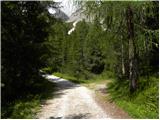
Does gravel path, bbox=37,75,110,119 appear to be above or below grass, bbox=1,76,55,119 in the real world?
below

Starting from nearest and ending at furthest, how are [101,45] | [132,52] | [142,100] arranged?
[142,100]
[132,52]
[101,45]

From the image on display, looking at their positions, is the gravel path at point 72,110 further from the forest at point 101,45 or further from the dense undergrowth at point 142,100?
the dense undergrowth at point 142,100

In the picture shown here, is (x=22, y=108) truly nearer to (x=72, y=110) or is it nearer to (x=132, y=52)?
(x=72, y=110)

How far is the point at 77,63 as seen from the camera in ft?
172

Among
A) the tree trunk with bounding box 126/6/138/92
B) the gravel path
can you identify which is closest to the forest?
the tree trunk with bounding box 126/6/138/92

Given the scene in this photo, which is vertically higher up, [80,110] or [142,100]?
[142,100]

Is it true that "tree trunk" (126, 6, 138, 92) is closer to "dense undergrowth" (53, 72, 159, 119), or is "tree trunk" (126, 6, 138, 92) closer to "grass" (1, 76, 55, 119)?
"dense undergrowth" (53, 72, 159, 119)

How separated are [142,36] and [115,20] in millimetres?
1326

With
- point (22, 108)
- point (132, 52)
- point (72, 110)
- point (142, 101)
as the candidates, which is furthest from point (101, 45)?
point (22, 108)

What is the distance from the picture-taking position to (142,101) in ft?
51.1

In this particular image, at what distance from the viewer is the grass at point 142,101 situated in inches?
545

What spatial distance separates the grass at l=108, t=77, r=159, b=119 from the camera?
45.4ft

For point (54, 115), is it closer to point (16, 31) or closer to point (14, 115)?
point (14, 115)

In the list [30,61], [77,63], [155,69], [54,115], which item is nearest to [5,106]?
[54,115]
